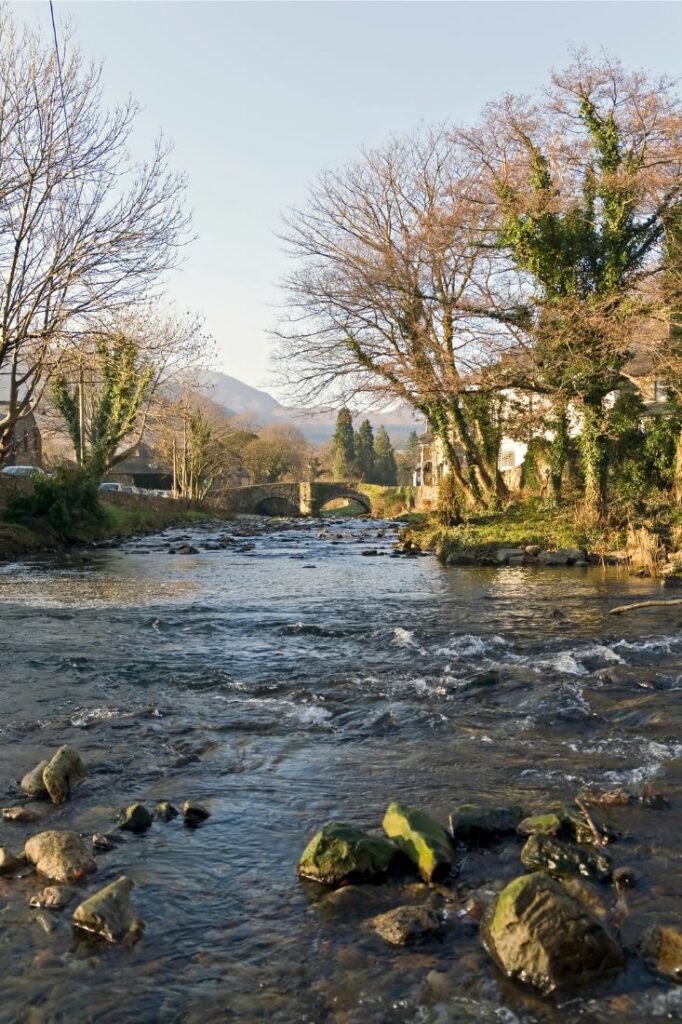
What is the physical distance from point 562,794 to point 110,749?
3698mm

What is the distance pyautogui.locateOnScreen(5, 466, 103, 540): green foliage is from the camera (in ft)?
91.1

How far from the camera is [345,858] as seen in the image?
175 inches

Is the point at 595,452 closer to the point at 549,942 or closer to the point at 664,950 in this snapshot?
the point at 664,950

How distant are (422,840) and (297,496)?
86964mm

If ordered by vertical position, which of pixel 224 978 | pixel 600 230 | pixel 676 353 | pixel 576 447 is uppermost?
pixel 600 230

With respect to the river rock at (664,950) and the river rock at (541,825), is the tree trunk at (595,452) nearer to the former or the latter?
the river rock at (541,825)

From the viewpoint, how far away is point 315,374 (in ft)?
108

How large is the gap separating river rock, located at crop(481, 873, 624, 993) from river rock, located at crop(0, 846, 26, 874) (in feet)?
8.80

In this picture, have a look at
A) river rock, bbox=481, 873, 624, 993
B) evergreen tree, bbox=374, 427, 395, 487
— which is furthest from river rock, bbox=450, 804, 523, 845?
evergreen tree, bbox=374, 427, 395, 487

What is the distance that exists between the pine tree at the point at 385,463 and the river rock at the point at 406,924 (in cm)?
11860

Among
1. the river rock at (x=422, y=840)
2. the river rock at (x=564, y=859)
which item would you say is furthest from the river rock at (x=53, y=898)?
the river rock at (x=564, y=859)

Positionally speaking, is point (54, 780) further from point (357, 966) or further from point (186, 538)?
point (186, 538)

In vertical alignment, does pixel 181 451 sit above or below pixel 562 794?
above

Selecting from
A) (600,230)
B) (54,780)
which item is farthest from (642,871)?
(600,230)
